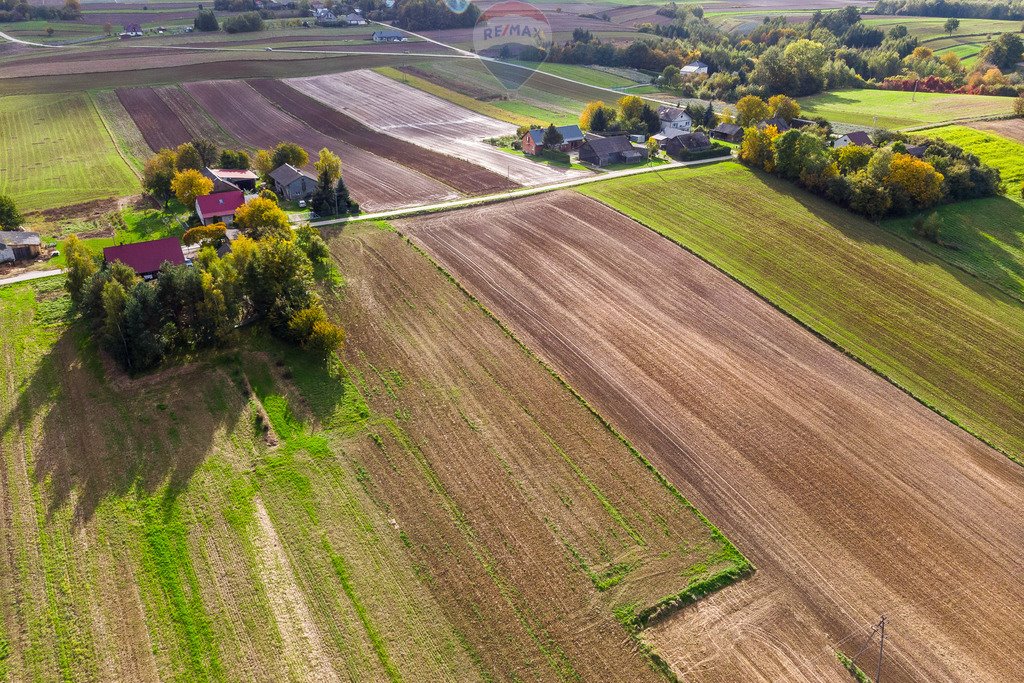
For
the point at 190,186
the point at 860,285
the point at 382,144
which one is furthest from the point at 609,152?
the point at 190,186

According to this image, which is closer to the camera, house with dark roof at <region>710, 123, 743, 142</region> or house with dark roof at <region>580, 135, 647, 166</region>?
house with dark roof at <region>580, 135, 647, 166</region>

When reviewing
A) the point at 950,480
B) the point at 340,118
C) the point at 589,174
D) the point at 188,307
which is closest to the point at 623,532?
the point at 950,480

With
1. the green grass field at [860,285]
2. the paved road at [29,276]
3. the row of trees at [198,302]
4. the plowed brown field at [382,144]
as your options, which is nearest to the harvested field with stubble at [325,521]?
the row of trees at [198,302]

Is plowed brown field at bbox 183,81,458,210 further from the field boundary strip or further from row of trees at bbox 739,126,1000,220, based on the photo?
row of trees at bbox 739,126,1000,220

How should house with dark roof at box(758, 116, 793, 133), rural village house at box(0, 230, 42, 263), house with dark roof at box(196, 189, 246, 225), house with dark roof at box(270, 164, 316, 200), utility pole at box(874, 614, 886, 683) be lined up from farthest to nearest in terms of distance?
house with dark roof at box(758, 116, 793, 133)
house with dark roof at box(270, 164, 316, 200)
house with dark roof at box(196, 189, 246, 225)
rural village house at box(0, 230, 42, 263)
utility pole at box(874, 614, 886, 683)

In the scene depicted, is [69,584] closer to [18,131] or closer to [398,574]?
[398,574]

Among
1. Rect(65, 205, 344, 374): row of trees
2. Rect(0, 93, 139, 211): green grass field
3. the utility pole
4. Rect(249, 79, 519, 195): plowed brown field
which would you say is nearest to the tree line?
Rect(249, 79, 519, 195): plowed brown field

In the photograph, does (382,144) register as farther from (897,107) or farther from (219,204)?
(897,107)
